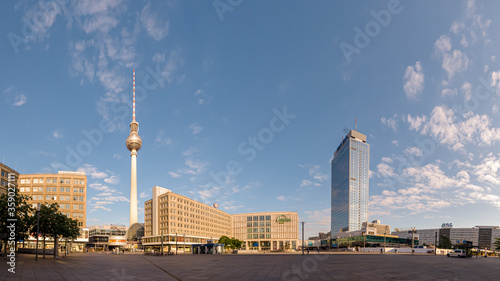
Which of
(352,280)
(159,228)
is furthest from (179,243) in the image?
(352,280)

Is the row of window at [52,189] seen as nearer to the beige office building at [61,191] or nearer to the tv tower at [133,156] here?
the beige office building at [61,191]

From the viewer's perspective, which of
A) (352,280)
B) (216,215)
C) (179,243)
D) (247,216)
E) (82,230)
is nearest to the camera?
(352,280)

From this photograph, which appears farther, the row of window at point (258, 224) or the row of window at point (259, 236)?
the row of window at point (258, 224)

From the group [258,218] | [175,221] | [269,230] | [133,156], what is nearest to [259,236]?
[269,230]

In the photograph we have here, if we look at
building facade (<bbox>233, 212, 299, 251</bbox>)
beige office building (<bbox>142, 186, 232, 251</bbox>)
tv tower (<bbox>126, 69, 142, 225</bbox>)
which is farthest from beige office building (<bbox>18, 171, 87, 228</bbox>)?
building facade (<bbox>233, 212, 299, 251</bbox>)

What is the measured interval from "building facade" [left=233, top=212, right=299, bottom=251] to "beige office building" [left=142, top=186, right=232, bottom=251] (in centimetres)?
2664

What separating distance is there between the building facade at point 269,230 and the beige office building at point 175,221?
26.6 metres

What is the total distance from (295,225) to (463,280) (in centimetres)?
16302

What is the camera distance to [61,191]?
113688 millimetres

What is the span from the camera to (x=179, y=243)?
128 m

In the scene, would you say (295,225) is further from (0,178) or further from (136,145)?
(0,178)

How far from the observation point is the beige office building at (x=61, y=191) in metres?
111

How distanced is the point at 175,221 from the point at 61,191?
42.8 meters

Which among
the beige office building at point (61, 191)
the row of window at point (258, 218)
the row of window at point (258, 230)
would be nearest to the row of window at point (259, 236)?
the row of window at point (258, 230)
